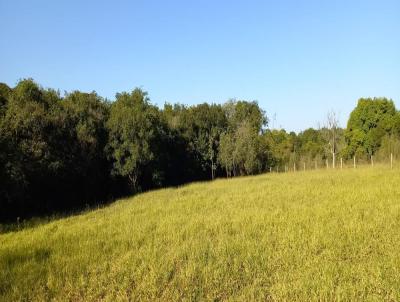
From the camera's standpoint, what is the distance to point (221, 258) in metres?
7.56

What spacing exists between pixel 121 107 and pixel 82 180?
798cm

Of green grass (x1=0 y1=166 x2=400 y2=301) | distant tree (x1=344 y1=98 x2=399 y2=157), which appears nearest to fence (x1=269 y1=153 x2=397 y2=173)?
distant tree (x1=344 y1=98 x2=399 y2=157)

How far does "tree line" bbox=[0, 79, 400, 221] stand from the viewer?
64.9ft

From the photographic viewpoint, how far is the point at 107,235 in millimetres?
10945

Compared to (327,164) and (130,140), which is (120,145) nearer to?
(130,140)

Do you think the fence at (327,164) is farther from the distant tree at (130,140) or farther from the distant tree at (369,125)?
the distant tree at (130,140)

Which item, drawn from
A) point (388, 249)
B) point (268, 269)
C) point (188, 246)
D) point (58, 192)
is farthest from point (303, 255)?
point (58, 192)

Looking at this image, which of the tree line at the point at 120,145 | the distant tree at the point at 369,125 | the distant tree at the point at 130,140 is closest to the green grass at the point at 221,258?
the tree line at the point at 120,145

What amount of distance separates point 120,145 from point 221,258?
895 inches

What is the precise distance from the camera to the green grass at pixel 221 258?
593 cm

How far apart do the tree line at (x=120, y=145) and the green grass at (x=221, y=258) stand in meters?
7.93

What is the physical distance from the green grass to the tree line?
7.93 m

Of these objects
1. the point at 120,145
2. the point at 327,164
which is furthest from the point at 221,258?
the point at 327,164

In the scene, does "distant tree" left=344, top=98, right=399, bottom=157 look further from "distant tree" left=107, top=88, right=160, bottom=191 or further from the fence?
"distant tree" left=107, top=88, right=160, bottom=191
